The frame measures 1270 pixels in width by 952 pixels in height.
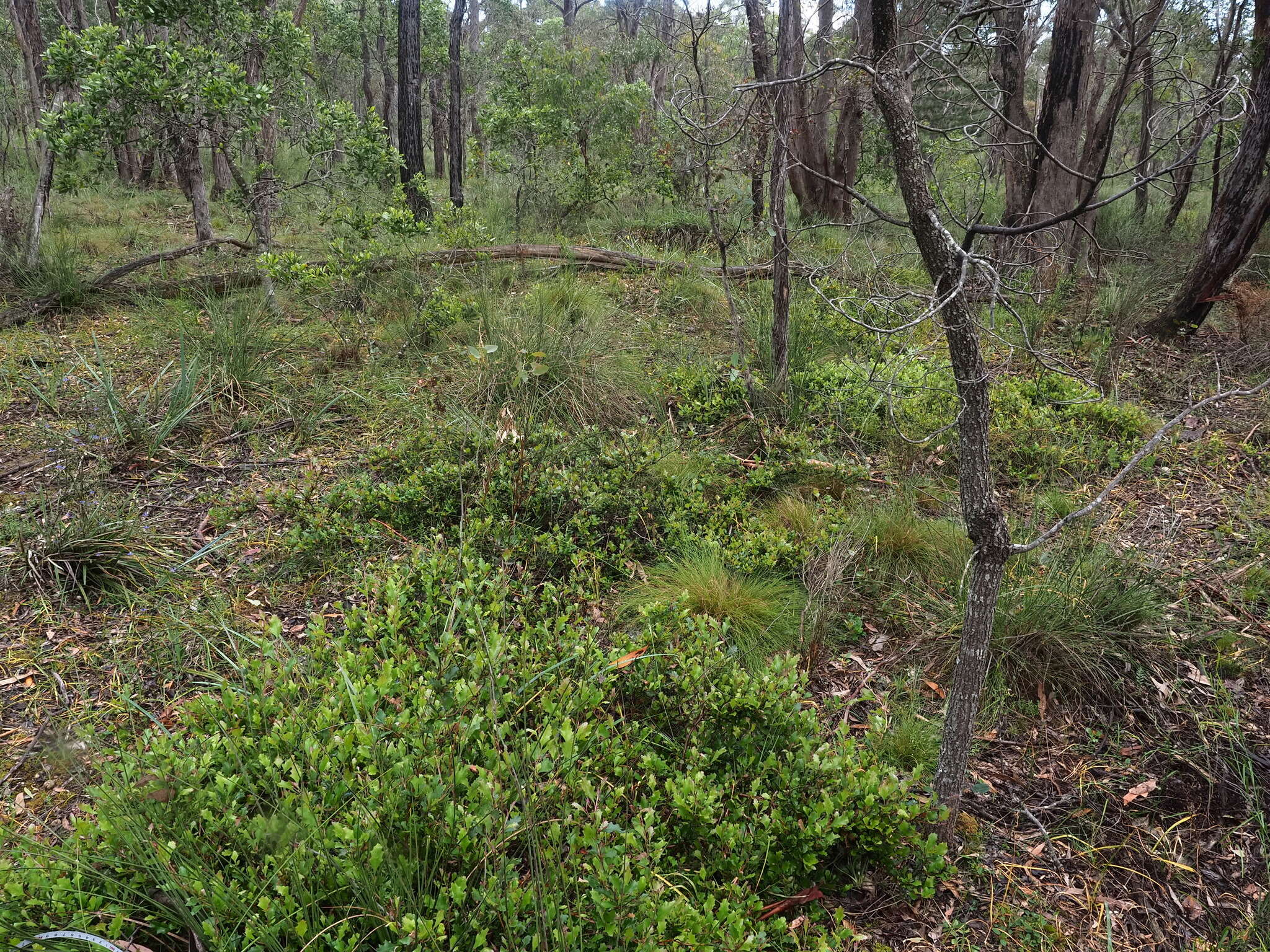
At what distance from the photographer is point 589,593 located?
3025 millimetres

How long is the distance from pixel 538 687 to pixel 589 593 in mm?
845

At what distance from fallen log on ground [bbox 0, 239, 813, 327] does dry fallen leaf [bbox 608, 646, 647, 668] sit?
4016mm

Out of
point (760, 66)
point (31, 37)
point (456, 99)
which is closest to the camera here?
point (760, 66)

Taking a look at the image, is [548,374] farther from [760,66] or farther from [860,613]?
[860,613]

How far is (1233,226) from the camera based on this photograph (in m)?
5.86

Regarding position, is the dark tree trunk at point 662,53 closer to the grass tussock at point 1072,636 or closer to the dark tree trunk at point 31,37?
the dark tree trunk at point 31,37

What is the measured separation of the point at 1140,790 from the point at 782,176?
346cm

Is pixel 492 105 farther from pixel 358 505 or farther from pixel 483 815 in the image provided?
pixel 483 815

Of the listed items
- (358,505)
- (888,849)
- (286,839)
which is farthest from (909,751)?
(358,505)

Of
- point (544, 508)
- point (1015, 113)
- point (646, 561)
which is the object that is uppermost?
point (1015, 113)

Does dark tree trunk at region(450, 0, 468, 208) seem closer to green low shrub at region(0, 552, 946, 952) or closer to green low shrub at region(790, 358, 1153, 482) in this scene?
green low shrub at region(790, 358, 1153, 482)

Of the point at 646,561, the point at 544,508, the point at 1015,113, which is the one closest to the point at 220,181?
Result: the point at 1015,113

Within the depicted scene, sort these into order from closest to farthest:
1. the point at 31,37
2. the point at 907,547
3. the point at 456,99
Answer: the point at 907,547
the point at 31,37
the point at 456,99

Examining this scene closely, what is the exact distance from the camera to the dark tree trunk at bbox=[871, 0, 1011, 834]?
1.67 meters
